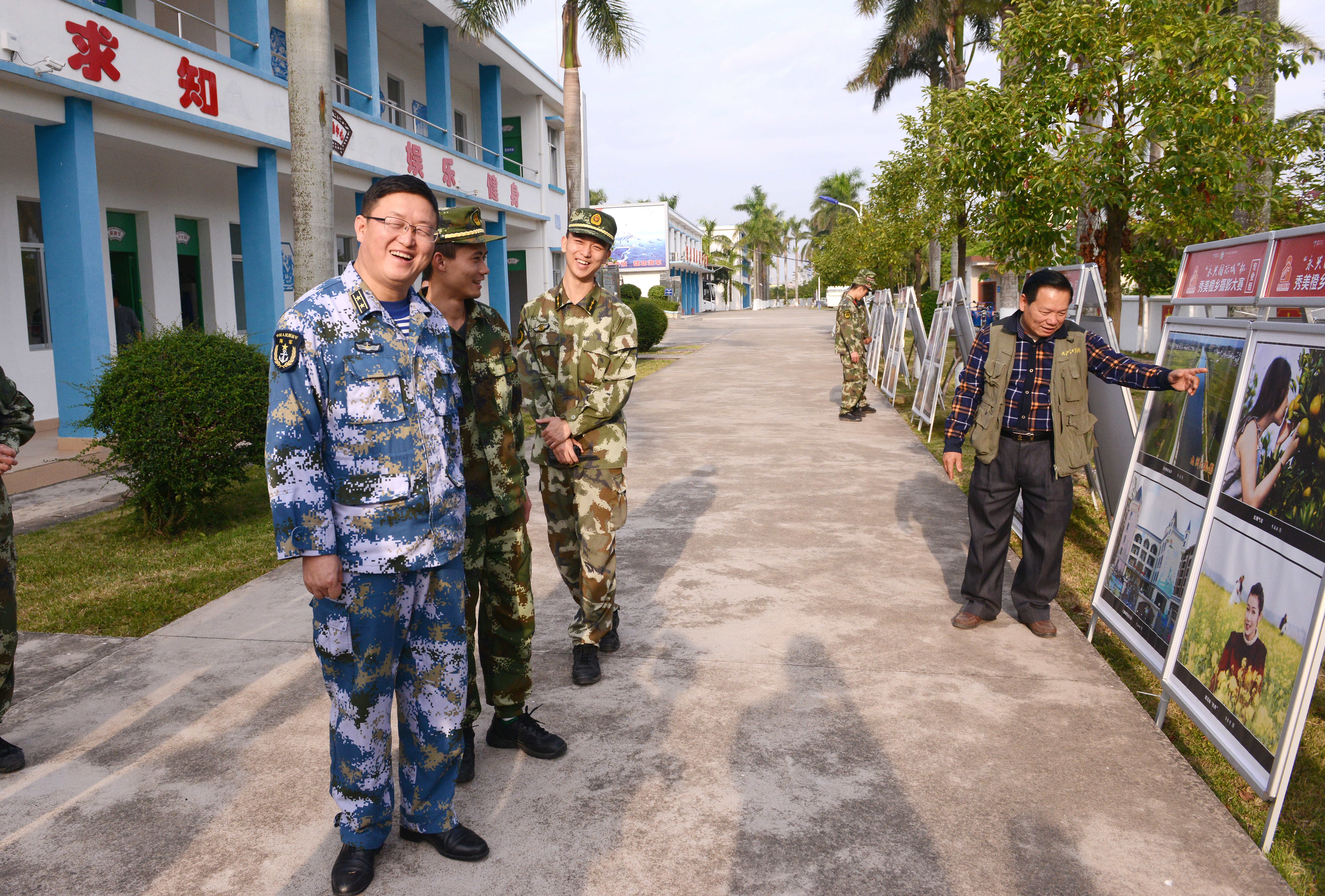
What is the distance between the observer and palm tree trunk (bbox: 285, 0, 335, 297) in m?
6.99

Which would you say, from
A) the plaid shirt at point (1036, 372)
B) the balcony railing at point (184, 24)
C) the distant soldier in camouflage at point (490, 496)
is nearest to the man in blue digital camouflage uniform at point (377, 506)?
the distant soldier in camouflage at point (490, 496)

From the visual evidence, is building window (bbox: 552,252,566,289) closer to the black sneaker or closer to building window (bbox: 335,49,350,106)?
building window (bbox: 335,49,350,106)

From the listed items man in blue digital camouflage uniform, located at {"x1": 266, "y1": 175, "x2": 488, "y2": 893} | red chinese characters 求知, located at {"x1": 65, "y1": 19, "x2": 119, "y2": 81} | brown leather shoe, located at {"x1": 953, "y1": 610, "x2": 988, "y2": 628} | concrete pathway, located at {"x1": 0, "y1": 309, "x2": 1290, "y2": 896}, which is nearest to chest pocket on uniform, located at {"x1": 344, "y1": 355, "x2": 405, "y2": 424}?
man in blue digital camouflage uniform, located at {"x1": 266, "y1": 175, "x2": 488, "y2": 893}

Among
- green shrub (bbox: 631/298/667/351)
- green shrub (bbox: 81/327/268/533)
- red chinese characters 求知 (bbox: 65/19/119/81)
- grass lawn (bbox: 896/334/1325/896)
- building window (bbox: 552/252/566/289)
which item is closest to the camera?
grass lawn (bbox: 896/334/1325/896)

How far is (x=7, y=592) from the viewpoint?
3.45 metres

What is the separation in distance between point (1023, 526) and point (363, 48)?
15.6 metres

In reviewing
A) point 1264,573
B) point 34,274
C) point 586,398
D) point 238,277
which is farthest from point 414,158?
point 1264,573

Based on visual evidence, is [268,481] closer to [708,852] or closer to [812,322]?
[708,852]

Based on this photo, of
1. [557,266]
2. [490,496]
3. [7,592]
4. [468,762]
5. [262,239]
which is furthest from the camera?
[557,266]

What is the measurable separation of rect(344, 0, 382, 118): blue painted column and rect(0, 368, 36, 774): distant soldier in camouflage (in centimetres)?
1428

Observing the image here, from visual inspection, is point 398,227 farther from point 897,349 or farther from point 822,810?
point 897,349

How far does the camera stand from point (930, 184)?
19.9 m

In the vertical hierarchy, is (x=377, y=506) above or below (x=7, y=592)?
above

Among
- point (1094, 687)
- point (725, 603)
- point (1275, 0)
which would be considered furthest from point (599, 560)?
point (1275, 0)
